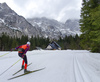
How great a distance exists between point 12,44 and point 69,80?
67796 millimetres

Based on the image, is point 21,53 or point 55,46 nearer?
point 21,53

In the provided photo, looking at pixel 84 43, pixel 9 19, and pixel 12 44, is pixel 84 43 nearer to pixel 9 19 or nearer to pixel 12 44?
pixel 12 44

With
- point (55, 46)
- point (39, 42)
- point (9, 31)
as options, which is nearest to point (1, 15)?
point (9, 31)

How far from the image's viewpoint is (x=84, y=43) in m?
18.2

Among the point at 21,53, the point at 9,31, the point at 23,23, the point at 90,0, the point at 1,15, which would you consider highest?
the point at 1,15

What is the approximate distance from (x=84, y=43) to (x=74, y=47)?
185 feet

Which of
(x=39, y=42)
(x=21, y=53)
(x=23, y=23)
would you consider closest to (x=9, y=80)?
(x=21, y=53)

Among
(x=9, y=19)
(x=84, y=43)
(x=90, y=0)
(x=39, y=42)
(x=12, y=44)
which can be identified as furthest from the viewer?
(x=9, y=19)

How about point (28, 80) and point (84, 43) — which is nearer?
point (28, 80)

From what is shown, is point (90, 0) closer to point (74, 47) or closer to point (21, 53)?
point (21, 53)

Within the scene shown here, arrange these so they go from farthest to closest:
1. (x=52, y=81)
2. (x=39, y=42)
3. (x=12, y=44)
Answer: (x=39, y=42), (x=12, y=44), (x=52, y=81)

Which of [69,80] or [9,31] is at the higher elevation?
[9,31]

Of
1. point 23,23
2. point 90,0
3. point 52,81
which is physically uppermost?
point 23,23

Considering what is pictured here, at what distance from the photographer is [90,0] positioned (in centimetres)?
1667
